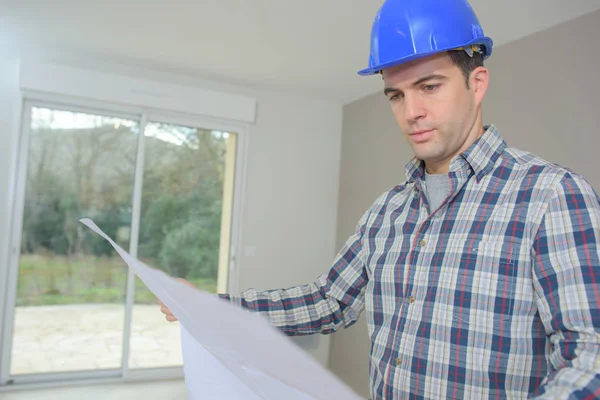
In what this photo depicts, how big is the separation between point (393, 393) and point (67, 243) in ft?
12.8

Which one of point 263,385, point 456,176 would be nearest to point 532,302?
point 456,176

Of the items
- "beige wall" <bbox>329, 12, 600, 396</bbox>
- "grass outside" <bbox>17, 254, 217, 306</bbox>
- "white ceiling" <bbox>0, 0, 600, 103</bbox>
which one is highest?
"white ceiling" <bbox>0, 0, 600, 103</bbox>

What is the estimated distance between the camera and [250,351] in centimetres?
44

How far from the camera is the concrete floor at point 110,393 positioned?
3.73 meters

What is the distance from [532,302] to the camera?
74 cm

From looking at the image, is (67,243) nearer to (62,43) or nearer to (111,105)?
(111,105)

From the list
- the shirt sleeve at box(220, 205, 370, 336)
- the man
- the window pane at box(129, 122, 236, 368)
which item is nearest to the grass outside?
the window pane at box(129, 122, 236, 368)

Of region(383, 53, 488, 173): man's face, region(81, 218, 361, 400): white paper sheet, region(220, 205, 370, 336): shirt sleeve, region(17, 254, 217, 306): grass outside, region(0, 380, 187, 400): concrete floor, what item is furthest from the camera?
region(17, 254, 217, 306): grass outside

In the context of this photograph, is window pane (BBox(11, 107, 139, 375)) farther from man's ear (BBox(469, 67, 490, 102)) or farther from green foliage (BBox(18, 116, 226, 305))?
man's ear (BBox(469, 67, 490, 102))

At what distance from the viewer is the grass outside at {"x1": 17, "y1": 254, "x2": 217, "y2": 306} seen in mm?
3961

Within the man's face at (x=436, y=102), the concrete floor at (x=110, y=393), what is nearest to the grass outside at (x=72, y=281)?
the concrete floor at (x=110, y=393)

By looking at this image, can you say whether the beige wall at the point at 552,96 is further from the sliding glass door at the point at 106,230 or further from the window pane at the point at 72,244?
the window pane at the point at 72,244

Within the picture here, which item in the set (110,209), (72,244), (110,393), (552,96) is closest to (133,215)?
(110,209)

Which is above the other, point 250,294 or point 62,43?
point 62,43
